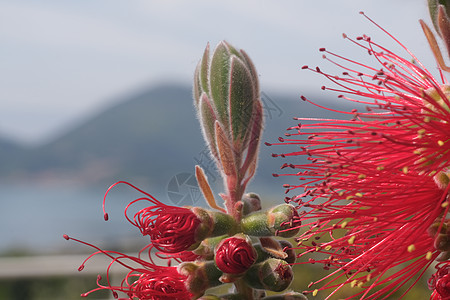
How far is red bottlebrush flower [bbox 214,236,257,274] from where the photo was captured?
3.59 feet

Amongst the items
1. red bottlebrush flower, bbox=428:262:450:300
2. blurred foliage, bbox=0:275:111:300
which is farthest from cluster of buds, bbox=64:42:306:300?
blurred foliage, bbox=0:275:111:300

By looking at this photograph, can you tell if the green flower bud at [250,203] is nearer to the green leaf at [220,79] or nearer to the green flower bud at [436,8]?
the green leaf at [220,79]

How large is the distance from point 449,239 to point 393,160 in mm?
170

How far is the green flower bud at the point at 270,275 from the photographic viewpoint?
111 cm

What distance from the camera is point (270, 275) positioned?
1116 mm

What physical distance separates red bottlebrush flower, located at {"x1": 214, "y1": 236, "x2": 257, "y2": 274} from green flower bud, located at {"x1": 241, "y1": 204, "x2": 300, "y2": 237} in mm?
34

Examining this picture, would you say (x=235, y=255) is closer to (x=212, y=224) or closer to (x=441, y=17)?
(x=212, y=224)

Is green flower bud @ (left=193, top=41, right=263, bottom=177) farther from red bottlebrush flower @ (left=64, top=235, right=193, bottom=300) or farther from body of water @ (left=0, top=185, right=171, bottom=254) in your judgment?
body of water @ (left=0, top=185, right=171, bottom=254)

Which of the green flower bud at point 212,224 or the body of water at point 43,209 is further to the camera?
the body of water at point 43,209

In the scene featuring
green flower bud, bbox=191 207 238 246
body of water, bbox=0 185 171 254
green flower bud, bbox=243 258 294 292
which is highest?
green flower bud, bbox=191 207 238 246

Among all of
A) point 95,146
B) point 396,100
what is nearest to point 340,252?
point 396,100

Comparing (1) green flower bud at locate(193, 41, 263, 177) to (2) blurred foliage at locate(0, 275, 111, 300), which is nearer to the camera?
(1) green flower bud at locate(193, 41, 263, 177)

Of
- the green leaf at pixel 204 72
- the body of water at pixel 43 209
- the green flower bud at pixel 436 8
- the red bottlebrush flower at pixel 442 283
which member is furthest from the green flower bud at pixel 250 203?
the body of water at pixel 43 209

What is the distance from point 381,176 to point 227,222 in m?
0.30
